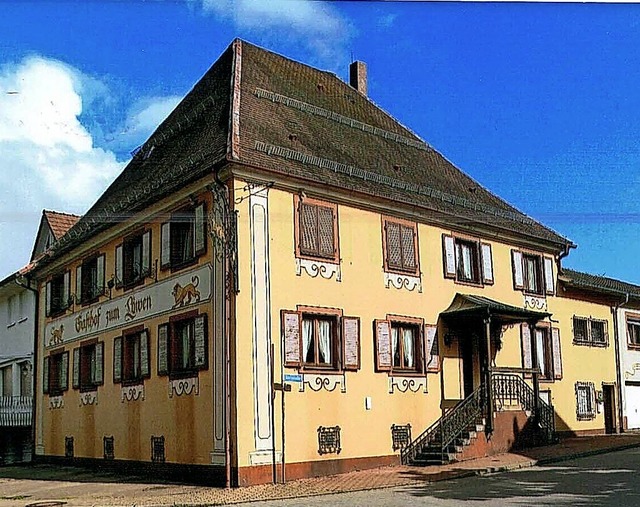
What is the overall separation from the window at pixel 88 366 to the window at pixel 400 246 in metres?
8.86

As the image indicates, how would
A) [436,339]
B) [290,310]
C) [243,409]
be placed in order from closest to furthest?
[243,409]
[290,310]
[436,339]

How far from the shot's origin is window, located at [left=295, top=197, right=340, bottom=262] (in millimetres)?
20906

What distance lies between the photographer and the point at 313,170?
21.7 meters

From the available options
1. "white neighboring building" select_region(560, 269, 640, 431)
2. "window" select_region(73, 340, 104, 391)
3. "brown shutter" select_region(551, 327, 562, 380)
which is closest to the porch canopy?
"brown shutter" select_region(551, 327, 562, 380)

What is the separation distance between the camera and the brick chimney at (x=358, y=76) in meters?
30.9

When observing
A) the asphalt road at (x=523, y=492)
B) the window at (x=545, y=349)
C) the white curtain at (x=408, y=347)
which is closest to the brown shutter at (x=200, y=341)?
the asphalt road at (x=523, y=492)

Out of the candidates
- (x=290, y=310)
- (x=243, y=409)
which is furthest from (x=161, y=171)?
(x=243, y=409)

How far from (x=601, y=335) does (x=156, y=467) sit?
54.0 ft

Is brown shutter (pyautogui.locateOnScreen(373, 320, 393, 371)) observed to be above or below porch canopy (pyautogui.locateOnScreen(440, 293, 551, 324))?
below

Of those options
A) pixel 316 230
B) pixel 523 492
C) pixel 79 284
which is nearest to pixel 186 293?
pixel 316 230

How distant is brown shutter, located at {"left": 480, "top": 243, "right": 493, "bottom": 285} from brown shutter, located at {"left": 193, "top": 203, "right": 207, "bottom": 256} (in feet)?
29.4

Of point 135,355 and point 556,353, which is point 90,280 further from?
point 556,353

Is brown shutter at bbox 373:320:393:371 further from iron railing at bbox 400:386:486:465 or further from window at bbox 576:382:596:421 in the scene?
window at bbox 576:382:596:421

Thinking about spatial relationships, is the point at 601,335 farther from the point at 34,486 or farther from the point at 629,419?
the point at 34,486
